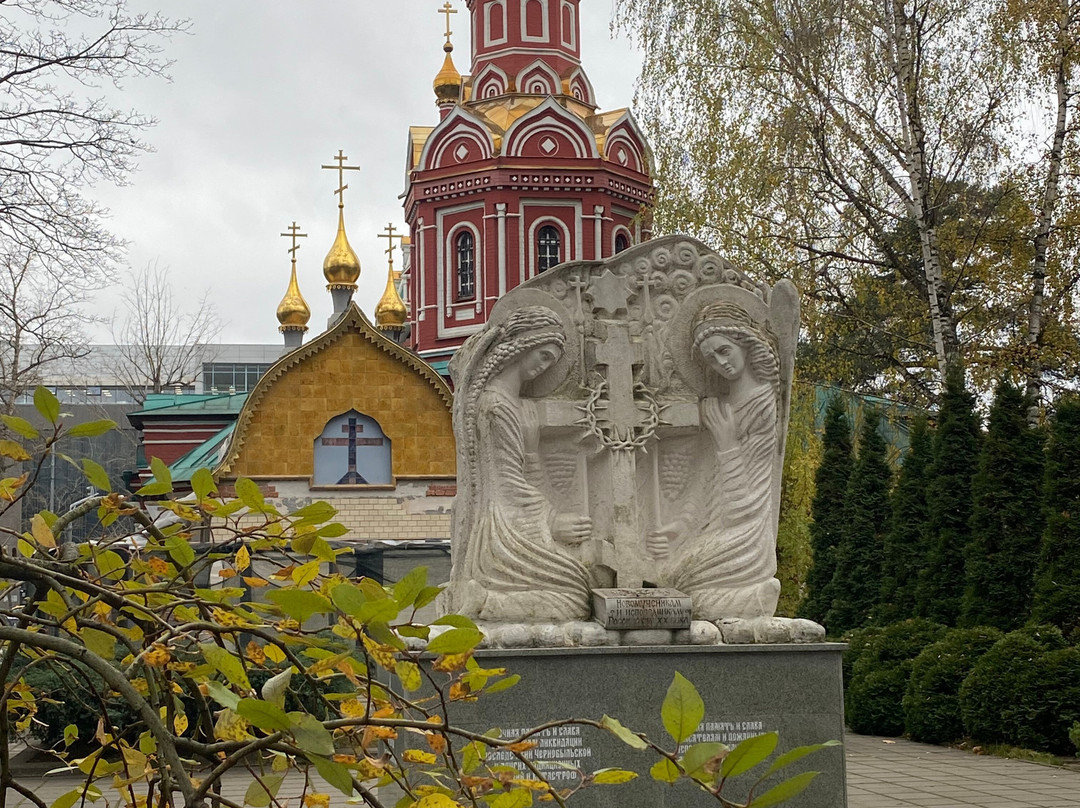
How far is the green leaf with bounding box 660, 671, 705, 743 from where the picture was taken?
1.75 m

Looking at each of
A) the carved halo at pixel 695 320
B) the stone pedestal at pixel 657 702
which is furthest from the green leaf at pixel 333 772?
the carved halo at pixel 695 320

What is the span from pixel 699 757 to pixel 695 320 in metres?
6.05

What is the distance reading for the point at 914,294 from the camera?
19641mm

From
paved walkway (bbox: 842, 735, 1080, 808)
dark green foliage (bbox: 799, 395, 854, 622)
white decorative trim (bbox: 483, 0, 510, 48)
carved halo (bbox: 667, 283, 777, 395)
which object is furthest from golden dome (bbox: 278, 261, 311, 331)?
carved halo (bbox: 667, 283, 777, 395)

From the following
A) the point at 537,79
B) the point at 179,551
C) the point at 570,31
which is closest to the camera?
the point at 179,551

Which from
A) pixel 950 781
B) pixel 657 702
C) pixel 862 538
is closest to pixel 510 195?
pixel 862 538

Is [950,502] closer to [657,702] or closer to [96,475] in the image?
[657,702]

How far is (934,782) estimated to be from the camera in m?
9.28

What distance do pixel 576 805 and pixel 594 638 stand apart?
82 cm

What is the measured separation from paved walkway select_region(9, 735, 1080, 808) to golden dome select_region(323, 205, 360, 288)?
1070 inches

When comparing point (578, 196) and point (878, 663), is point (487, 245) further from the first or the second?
point (878, 663)

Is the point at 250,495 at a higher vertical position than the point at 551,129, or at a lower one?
lower

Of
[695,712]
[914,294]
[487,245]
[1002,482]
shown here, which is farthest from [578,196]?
[695,712]

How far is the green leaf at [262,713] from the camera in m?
1.70
